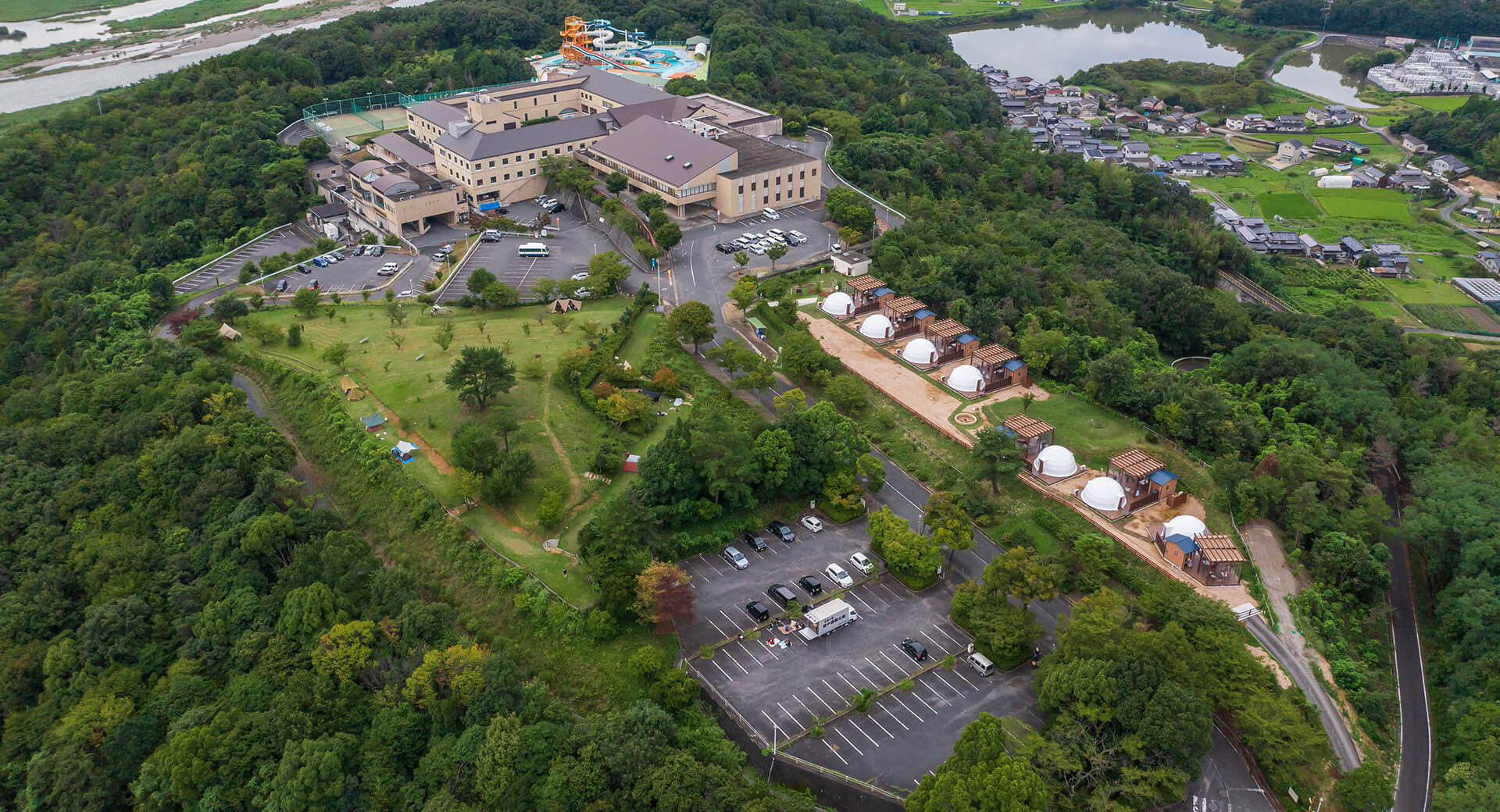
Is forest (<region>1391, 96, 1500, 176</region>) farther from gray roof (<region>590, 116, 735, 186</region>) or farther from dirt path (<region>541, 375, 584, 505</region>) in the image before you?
dirt path (<region>541, 375, 584, 505</region>)

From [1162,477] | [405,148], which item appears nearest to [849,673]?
[1162,477]

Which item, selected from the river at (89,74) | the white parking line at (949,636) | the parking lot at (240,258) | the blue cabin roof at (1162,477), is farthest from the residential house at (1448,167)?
the river at (89,74)

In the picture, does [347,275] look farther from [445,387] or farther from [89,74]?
[89,74]

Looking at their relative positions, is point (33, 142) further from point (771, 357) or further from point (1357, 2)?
point (1357, 2)

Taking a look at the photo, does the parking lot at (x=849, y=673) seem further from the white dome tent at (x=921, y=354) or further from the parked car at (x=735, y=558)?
the white dome tent at (x=921, y=354)

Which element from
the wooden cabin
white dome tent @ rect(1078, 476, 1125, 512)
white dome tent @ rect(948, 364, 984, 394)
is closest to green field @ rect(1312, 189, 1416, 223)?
the wooden cabin

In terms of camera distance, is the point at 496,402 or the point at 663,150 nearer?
the point at 496,402

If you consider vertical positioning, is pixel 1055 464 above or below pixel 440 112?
below

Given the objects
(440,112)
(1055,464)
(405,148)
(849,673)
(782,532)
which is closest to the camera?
(849,673)

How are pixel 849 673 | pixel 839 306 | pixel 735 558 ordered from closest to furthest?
pixel 849 673
pixel 735 558
pixel 839 306
